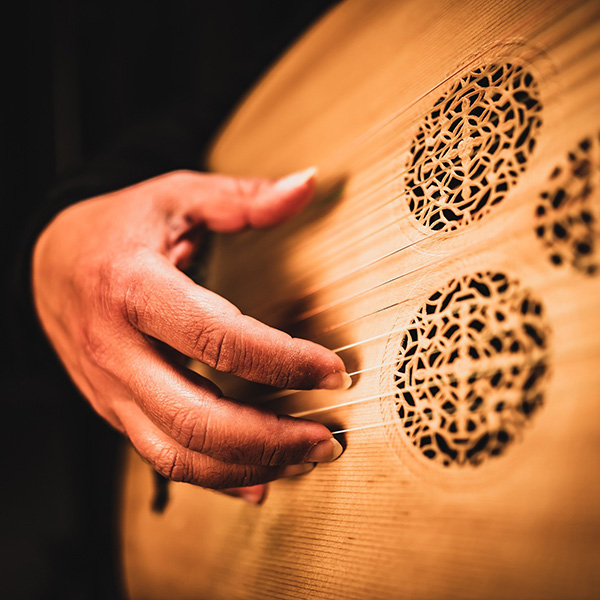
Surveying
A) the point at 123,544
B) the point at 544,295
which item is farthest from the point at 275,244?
the point at 123,544

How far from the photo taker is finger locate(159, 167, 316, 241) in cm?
52

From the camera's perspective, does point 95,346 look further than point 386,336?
Yes

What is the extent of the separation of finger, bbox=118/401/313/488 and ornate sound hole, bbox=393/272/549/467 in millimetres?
148

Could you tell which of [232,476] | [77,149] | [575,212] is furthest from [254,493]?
[77,149]

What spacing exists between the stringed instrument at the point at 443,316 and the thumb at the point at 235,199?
0.11 ft

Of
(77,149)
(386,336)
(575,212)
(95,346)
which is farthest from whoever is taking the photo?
(77,149)

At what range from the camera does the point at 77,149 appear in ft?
4.01

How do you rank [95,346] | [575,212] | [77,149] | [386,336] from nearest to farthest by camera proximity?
[575,212] → [386,336] → [95,346] → [77,149]

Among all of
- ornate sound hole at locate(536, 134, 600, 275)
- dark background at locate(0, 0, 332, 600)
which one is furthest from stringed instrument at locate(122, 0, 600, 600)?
dark background at locate(0, 0, 332, 600)

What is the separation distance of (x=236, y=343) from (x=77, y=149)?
3.66 ft

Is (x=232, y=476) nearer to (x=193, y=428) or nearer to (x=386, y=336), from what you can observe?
(x=193, y=428)

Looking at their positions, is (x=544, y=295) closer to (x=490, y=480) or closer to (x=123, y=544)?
(x=490, y=480)

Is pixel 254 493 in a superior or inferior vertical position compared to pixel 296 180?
inferior

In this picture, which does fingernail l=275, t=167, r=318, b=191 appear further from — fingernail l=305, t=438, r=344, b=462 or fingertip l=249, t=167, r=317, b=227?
fingernail l=305, t=438, r=344, b=462
